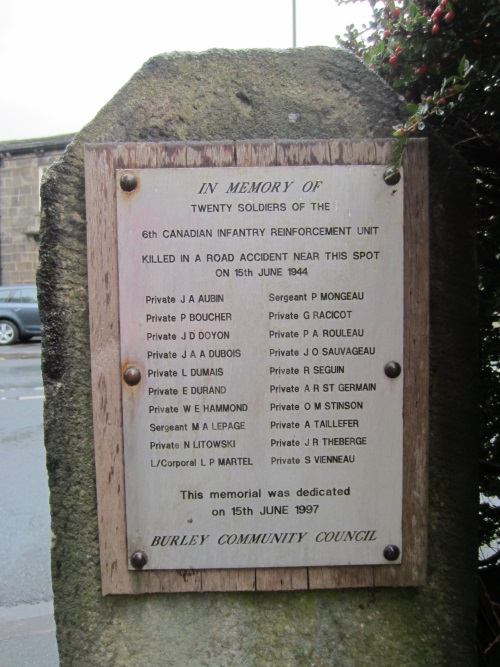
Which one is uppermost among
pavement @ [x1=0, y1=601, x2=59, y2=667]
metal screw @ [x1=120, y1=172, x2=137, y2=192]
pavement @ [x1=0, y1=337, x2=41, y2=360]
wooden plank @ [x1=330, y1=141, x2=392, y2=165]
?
wooden plank @ [x1=330, y1=141, x2=392, y2=165]

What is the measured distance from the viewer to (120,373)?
4.86 feet

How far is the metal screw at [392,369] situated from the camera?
4.89 feet

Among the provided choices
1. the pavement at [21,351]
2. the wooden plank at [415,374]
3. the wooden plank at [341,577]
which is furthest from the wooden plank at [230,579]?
the pavement at [21,351]

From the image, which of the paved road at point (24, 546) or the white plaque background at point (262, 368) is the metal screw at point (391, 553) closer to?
the white plaque background at point (262, 368)

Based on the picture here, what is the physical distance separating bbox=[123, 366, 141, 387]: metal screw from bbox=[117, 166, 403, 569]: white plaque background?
14 millimetres

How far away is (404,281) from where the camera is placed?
1493mm

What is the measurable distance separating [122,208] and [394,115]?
751 millimetres

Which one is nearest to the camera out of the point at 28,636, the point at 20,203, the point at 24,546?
the point at 28,636

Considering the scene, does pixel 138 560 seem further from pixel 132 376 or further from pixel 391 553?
pixel 391 553

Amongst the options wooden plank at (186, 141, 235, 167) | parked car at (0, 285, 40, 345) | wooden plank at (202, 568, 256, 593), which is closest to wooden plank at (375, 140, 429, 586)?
wooden plank at (202, 568, 256, 593)

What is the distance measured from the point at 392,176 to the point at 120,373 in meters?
0.86

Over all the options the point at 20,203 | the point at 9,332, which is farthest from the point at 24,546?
the point at 20,203

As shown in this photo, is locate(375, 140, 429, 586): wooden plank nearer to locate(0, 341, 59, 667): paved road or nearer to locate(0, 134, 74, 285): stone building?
locate(0, 341, 59, 667): paved road

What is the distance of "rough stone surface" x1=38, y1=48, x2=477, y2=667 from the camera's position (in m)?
1.50
